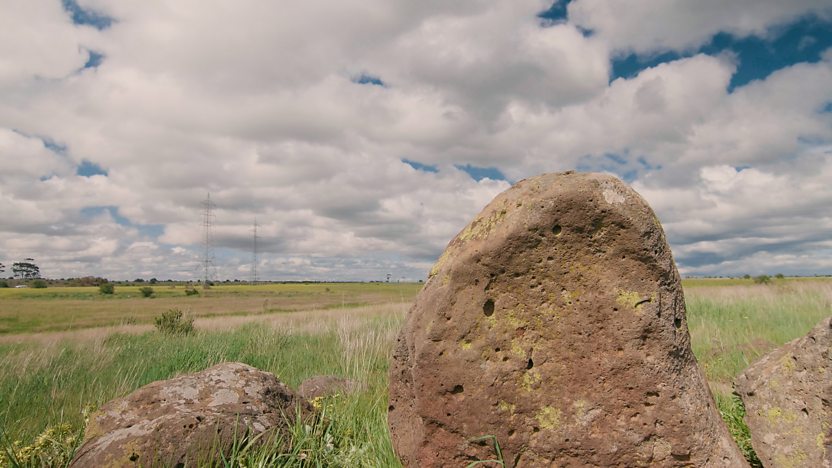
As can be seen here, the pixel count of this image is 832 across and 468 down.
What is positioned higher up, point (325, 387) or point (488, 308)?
point (488, 308)

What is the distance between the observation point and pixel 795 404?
3307mm

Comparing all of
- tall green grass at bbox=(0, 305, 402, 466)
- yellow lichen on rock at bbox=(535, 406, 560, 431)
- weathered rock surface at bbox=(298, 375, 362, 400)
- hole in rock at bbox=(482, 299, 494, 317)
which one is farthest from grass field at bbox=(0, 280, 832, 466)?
hole in rock at bbox=(482, 299, 494, 317)

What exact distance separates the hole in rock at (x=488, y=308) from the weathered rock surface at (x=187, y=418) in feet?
6.71

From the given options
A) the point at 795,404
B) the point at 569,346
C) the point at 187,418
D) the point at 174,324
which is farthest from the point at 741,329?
the point at 174,324

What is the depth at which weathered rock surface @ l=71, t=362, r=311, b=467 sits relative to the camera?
3.47 meters

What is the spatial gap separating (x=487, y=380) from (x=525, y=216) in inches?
45.4

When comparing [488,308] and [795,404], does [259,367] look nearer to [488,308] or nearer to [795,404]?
[488,308]

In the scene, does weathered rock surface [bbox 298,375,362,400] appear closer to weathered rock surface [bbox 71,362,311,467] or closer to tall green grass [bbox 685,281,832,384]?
weathered rock surface [bbox 71,362,311,467]

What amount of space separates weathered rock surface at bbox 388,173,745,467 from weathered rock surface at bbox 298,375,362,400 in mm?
2572

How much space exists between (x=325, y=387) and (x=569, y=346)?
357 centimetres

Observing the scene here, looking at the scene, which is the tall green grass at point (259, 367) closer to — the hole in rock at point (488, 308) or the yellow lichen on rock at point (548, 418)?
the yellow lichen on rock at point (548, 418)

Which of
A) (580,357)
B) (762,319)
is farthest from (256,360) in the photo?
(762,319)

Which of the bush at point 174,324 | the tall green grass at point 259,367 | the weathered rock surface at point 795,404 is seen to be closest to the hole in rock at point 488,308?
the tall green grass at point 259,367

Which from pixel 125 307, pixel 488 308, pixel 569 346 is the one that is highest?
pixel 488 308
